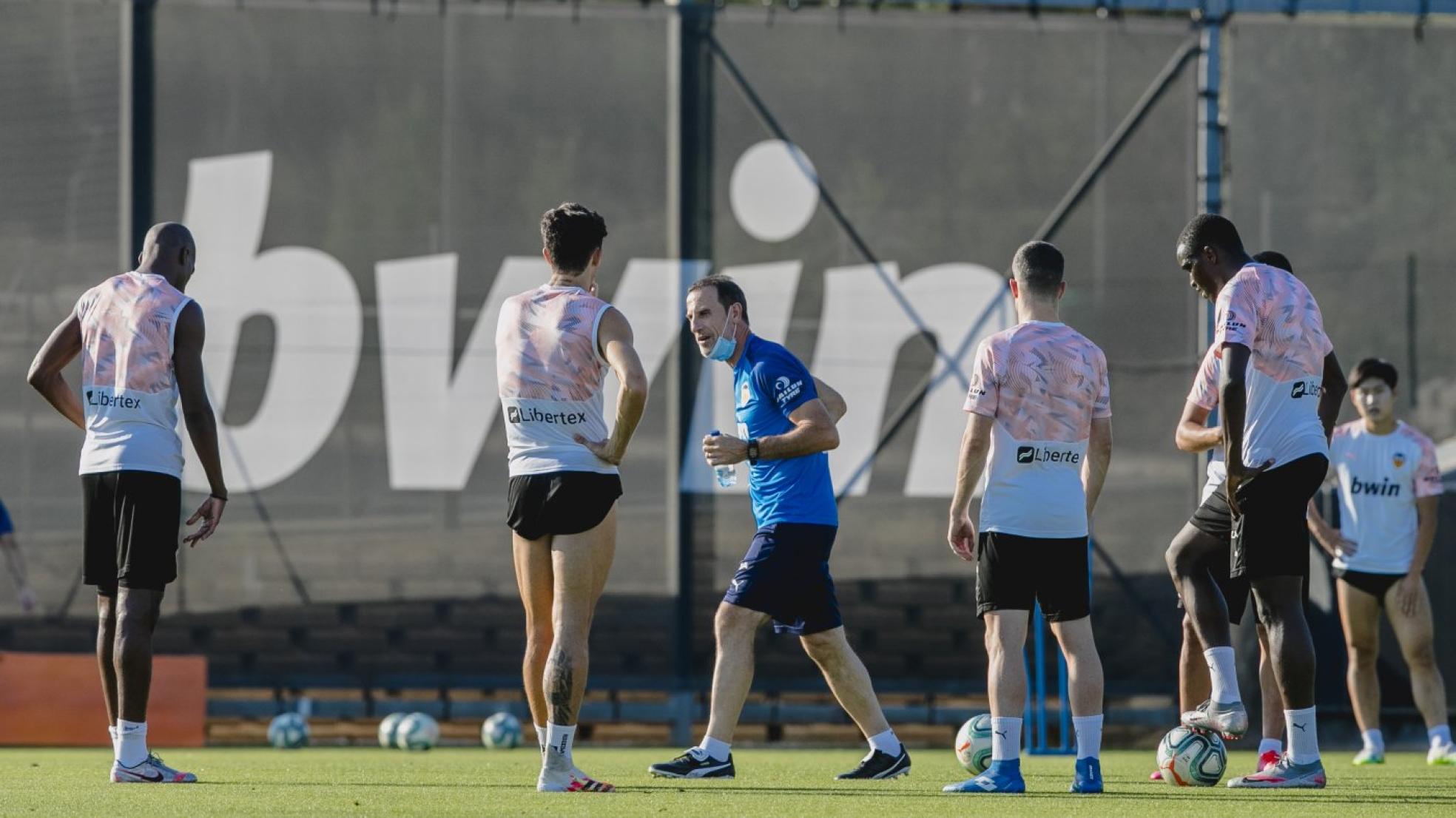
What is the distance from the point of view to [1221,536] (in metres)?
7.60

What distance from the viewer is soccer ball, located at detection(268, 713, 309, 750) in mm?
11336

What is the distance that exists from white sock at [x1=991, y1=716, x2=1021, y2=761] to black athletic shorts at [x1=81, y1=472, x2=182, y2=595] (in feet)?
9.69

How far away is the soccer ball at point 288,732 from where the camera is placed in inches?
446

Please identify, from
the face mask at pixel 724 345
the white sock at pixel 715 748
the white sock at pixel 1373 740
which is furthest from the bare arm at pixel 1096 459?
the white sock at pixel 1373 740

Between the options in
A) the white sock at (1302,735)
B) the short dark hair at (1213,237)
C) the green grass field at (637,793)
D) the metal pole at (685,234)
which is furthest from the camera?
the metal pole at (685,234)

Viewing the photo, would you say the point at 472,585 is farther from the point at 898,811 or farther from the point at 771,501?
the point at 898,811

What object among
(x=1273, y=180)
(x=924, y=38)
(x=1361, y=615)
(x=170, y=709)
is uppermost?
(x=924, y=38)

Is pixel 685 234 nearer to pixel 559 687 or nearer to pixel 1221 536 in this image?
pixel 1221 536

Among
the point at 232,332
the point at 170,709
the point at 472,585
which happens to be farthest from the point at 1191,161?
the point at 170,709

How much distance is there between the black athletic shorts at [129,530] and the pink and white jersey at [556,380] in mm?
1409

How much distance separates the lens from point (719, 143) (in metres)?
12.1

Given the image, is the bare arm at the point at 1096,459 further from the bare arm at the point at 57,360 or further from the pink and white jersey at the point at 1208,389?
the bare arm at the point at 57,360

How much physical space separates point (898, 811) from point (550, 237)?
2176 millimetres

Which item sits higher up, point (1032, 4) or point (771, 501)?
point (1032, 4)
